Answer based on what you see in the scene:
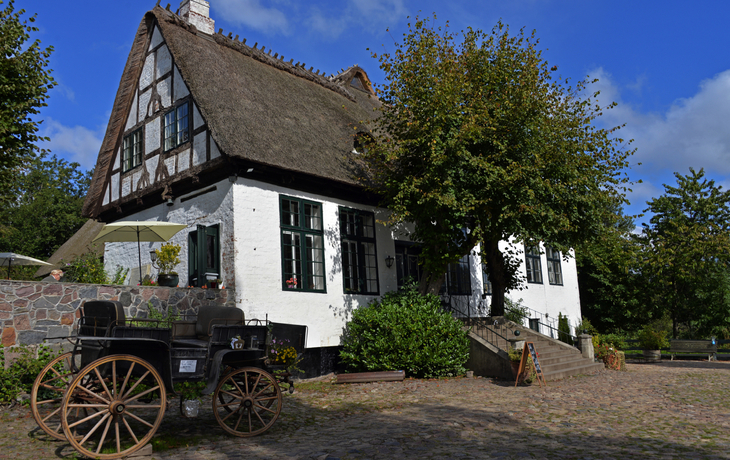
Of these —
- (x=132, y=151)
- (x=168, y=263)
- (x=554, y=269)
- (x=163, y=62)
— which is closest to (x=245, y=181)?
(x=168, y=263)

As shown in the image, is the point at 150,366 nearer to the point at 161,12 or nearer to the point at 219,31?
the point at 161,12

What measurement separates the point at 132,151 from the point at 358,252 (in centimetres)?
699

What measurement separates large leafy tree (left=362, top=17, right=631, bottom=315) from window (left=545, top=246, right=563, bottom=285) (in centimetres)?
847

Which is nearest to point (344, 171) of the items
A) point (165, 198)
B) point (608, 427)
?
point (165, 198)

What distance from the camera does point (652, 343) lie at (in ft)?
62.0

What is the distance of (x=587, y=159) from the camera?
12742 millimetres

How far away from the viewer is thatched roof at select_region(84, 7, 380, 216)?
1191 cm

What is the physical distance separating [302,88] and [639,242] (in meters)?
18.7

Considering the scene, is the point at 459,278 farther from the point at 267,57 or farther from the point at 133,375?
the point at 133,375

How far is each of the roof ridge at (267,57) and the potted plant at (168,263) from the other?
249 inches

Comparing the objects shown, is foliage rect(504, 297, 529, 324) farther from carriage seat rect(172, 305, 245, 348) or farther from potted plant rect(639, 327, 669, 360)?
carriage seat rect(172, 305, 245, 348)

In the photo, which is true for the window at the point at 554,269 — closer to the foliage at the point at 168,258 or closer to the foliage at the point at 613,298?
the foliage at the point at 613,298

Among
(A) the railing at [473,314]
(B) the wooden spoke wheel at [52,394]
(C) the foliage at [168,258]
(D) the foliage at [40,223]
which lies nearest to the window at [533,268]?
(A) the railing at [473,314]

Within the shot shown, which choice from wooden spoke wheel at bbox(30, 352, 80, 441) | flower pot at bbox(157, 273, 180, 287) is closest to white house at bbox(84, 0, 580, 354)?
flower pot at bbox(157, 273, 180, 287)
